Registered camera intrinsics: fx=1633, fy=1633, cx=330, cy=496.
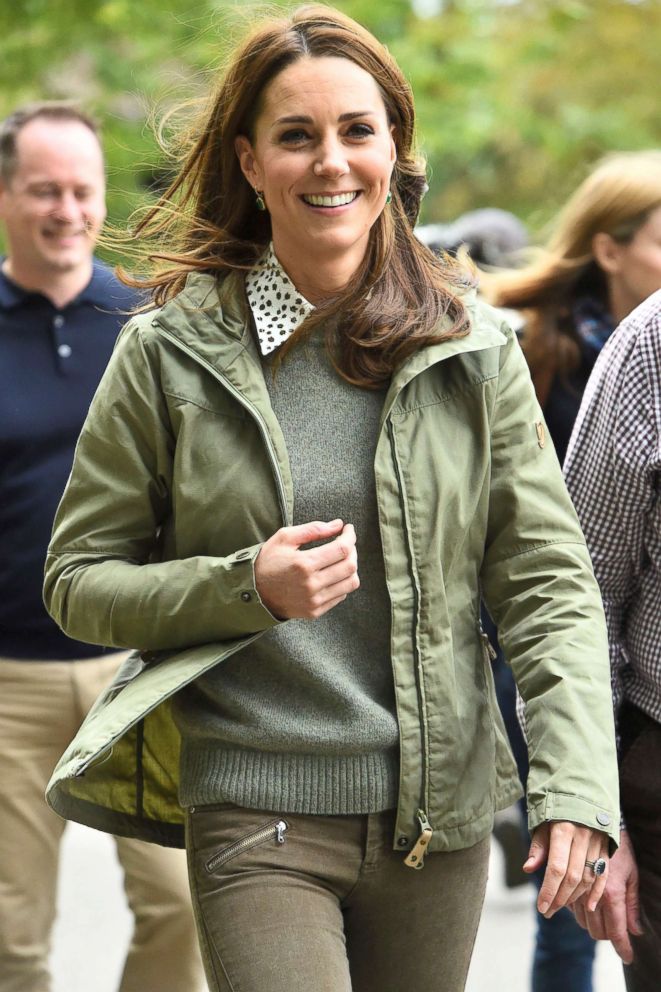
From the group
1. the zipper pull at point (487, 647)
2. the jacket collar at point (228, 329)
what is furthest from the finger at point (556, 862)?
the jacket collar at point (228, 329)

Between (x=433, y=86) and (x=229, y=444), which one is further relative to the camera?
(x=433, y=86)

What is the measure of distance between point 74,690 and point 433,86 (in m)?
8.11

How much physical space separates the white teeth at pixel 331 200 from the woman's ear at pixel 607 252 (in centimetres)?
221

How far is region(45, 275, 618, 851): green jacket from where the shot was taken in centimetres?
283

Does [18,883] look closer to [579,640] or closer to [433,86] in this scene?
[579,640]

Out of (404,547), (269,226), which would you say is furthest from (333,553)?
(269,226)

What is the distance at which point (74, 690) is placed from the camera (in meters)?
4.45

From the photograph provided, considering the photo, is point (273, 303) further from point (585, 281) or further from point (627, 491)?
point (585, 281)

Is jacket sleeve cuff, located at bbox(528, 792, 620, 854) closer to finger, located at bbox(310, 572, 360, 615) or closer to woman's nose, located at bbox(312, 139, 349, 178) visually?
finger, located at bbox(310, 572, 360, 615)

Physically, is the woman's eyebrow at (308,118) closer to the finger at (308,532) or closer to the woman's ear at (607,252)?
the finger at (308,532)

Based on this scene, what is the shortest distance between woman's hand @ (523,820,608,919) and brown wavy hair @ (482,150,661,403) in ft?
7.70

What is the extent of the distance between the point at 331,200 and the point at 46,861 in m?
2.24

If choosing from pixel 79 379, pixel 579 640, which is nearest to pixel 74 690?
pixel 79 379

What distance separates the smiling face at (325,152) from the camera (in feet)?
9.63
